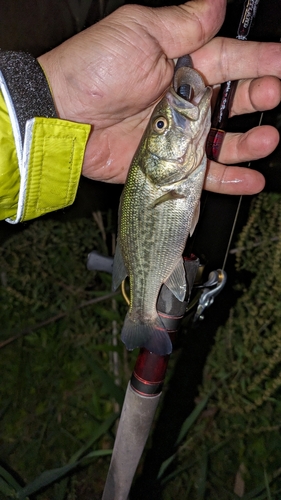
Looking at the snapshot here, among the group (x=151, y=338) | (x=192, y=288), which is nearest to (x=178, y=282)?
(x=192, y=288)

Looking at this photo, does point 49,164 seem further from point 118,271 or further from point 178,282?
point 178,282

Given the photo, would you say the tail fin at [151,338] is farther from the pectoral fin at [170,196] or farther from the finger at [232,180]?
the finger at [232,180]

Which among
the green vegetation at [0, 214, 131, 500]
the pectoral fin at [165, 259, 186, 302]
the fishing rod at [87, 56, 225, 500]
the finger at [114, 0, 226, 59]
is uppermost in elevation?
the finger at [114, 0, 226, 59]

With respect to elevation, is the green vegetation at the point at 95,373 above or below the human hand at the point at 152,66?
below

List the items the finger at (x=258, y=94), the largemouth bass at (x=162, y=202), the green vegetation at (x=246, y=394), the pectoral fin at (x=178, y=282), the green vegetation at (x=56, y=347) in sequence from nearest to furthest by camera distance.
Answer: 1. the largemouth bass at (x=162, y=202)
2. the pectoral fin at (x=178, y=282)
3. the finger at (x=258, y=94)
4. the green vegetation at (x=246, y=394)
5. the green vegetation at (x=56, y=347)

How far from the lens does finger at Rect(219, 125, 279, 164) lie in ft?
6.67

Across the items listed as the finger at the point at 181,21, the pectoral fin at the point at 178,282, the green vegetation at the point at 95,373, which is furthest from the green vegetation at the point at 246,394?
the finger at the point at 181,21

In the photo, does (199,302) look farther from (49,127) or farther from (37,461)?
(37,461)

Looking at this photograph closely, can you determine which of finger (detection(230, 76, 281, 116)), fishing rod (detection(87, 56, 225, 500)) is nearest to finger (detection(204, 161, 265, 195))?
finger (detection(230, 76, 281, 116))

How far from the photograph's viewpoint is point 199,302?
Result: 2.00 meters

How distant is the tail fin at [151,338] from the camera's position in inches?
67.9

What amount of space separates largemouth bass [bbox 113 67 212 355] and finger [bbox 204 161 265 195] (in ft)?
2.07

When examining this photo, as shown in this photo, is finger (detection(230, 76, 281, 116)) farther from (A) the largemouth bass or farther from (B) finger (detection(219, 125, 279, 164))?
(A) the largemouth bass

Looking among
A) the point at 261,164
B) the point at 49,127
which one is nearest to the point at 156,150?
the point at 49,127
